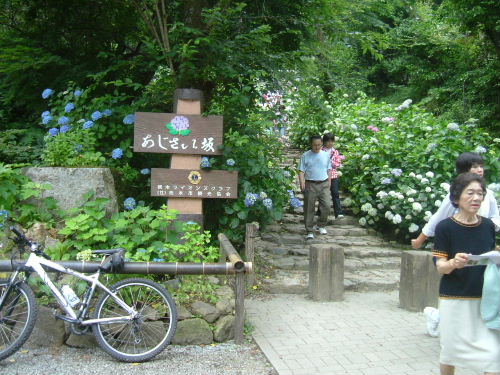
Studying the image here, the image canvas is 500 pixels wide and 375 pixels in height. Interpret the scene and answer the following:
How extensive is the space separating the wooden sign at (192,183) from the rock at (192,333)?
183cm

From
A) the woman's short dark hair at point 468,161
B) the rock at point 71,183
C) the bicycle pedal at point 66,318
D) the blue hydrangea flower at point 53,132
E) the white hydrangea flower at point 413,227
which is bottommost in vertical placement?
the bicycle pedal at point 66,318

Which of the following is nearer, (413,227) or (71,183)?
(71,183)

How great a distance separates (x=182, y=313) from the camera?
462cm

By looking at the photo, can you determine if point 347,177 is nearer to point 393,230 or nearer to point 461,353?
point 393,230

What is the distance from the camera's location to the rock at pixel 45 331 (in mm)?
4473

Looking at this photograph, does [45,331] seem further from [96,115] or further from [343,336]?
[96,115]

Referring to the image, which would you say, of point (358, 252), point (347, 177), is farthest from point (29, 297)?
point (347, 177)

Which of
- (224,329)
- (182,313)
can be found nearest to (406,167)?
(224,329)

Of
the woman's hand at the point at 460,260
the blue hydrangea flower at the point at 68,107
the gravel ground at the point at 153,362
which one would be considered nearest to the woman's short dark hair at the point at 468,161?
the woman's hand at the point at 460,260

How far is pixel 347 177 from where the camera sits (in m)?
10.3

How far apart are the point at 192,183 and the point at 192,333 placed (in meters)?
2.00

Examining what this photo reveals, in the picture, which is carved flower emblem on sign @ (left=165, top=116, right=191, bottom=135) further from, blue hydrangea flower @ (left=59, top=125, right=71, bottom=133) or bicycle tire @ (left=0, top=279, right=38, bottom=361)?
bicycle tire @ (left=0, top=279, right=38, bottom=361)

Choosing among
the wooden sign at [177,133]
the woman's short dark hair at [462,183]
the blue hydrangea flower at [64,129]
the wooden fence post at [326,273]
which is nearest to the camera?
the woman's short dark hair at [462,183]

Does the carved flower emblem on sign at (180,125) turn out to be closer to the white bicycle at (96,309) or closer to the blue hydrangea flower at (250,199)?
the blue hydrangea flower at (250,199)
